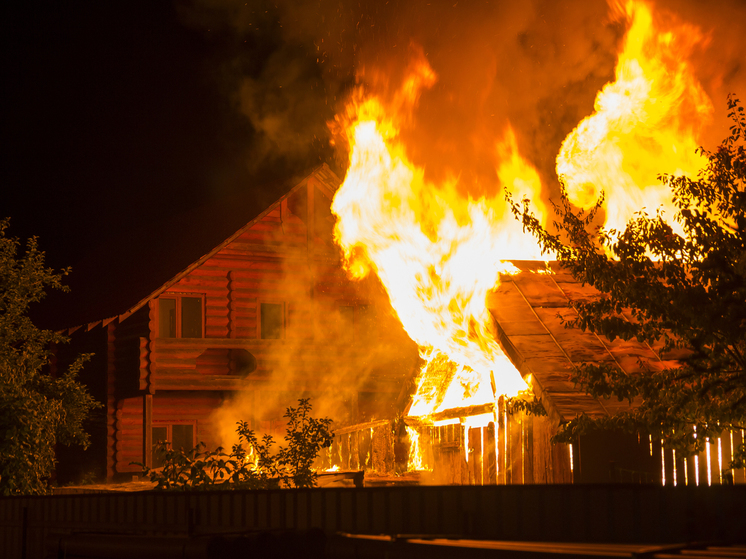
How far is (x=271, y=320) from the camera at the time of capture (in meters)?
25.7

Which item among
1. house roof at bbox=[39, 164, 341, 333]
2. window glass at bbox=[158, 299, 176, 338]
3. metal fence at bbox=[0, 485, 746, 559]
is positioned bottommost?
metal fence at bbox=[0, 485, 746, 559]

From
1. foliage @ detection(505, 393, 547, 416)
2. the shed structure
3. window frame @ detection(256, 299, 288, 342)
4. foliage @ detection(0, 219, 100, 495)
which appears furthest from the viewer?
window frame @ detection(256, 299, 288, 342)

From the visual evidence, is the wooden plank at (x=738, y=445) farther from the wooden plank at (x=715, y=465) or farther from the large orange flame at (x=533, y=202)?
the large orange flame at (x=533, y=202)

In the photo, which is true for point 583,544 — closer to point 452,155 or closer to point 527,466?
point 527,466

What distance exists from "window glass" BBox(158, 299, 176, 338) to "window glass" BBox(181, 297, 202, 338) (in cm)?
28

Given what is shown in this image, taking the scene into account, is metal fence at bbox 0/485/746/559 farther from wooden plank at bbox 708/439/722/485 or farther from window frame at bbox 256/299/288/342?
window frame at bbox 256/299/288/342

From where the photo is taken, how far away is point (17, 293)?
18.2 m

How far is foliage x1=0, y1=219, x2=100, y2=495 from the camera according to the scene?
15.9m

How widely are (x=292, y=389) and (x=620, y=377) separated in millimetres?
16338

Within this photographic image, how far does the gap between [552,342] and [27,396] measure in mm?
9581

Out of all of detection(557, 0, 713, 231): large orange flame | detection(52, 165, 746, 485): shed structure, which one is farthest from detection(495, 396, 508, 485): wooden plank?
detection(52, 165, 746, 485): shed structure

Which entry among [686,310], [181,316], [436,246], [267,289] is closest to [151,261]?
[181,316]

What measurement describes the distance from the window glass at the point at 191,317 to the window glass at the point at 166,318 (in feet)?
0.93

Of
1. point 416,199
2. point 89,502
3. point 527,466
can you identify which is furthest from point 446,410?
point 89,502
